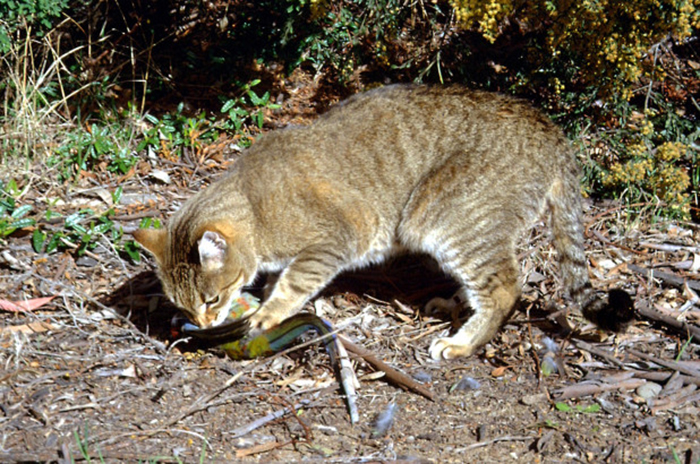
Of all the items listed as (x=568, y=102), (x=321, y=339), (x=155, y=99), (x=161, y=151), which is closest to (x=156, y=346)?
(x=321, y=339)

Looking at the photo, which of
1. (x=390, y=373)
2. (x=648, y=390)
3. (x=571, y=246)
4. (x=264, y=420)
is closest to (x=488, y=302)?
(x=571, y=246)

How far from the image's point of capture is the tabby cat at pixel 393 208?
448 centimetres

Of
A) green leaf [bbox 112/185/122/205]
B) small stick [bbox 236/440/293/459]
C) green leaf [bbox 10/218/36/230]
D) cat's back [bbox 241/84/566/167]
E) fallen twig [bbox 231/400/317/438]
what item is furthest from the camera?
green leaf [bbox 112/185/122/205]

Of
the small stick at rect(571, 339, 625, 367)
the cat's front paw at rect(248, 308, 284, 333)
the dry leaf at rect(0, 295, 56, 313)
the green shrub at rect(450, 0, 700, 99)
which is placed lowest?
the small stick at rect(571, 339, 625, 367)

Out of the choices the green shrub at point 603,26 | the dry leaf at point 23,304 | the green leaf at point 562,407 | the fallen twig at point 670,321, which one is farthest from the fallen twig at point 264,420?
the green shrub at point 603,26

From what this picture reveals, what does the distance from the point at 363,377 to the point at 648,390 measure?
154 cm

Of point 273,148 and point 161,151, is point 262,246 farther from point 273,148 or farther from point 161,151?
point 161,151

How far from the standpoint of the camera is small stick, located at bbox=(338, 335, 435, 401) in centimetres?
413

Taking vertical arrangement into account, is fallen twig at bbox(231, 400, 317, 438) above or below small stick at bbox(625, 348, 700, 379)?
above

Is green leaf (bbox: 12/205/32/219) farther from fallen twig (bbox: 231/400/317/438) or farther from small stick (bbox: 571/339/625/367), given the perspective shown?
small stick (bbox: 571/339/625/367)

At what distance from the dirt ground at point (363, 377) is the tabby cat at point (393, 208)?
29 centimetres

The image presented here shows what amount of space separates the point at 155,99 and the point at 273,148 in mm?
2408

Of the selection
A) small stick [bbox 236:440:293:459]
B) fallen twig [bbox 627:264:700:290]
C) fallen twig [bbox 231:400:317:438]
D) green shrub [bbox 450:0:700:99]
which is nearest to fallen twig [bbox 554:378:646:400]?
fallen twig [bbox 627:264:700:290]

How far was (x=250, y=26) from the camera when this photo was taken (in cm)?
654
